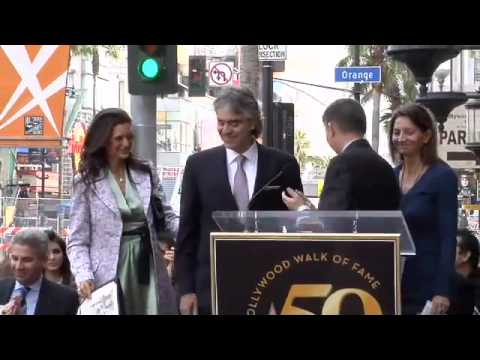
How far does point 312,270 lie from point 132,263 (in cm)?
125

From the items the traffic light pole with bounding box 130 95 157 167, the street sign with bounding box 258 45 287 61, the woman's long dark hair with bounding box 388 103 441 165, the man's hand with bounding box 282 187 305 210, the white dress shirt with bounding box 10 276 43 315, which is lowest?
the white dress shirt with bounding box 10 276 43 315

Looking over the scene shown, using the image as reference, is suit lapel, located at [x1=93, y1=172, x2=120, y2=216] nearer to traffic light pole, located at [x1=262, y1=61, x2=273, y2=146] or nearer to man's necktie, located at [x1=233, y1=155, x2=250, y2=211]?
man's necktie, located at [x1=233, y1=155, x2=250, y2=211]

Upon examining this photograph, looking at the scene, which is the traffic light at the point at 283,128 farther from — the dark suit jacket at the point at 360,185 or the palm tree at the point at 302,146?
the palm tree at the point at 302,146

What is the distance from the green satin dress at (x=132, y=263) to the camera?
4.39 m

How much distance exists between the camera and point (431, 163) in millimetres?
4512

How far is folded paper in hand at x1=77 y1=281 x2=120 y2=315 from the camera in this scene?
413 cm

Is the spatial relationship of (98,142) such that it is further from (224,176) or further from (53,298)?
(53,298)

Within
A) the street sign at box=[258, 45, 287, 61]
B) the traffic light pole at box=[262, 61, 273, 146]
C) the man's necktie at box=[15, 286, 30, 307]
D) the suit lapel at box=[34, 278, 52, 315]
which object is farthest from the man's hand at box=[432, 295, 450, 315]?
the street sign at box=[258, 45, 287, 61]

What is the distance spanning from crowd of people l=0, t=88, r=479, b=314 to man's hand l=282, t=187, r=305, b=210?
31mm

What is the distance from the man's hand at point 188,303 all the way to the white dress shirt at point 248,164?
1.84ft

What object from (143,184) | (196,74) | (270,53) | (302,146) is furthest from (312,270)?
(302,146)

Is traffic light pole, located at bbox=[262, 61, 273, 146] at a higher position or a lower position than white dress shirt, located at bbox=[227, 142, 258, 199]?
higher

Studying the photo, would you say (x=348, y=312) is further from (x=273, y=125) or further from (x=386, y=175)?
(x=273, y=125)

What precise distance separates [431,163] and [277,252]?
1379mm
